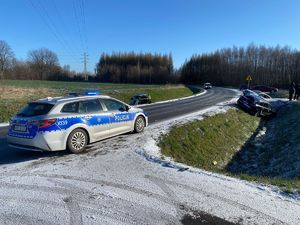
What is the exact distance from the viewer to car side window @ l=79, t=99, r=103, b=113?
28.8 feet

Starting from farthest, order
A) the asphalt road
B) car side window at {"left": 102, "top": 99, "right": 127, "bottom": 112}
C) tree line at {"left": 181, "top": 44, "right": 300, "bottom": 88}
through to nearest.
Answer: tree line at {"left": 181, "top": 44, "right": 300, "bottom": 88} → car side window at {"left": 102, "top": 99, "right": 127, "bottom": 112} → the asphalt road

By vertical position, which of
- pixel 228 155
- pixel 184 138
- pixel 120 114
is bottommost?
pixel 228 155

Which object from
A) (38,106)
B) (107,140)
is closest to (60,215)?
(38,106)

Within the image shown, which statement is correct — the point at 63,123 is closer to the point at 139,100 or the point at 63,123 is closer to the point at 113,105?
the point at 113,105

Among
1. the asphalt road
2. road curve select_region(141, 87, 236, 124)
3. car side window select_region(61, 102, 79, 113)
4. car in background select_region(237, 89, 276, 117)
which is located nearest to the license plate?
the asphalt road

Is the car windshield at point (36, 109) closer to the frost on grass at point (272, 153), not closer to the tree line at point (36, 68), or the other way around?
the frost on grass at point (272, 153)

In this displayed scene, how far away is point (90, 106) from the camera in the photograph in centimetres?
905

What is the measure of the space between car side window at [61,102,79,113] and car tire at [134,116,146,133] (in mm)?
3062

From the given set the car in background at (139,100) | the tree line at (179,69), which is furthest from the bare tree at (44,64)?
the car in background at (139,100)

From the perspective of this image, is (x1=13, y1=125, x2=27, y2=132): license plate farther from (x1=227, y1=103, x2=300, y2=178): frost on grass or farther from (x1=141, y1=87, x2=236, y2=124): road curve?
(x1=141, y1=87, x2=236, y2=124): road curve

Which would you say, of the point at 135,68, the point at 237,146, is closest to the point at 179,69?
the point at 135,68

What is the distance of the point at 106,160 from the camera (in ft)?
25.2

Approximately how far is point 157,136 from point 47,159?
4716 mm

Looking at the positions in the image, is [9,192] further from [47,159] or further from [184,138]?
[184,138]
